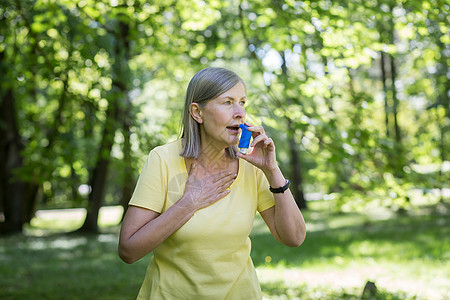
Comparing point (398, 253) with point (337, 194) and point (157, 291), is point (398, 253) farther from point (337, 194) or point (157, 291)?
point (157, 291)

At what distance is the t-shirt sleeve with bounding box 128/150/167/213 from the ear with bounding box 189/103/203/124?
0.28 m

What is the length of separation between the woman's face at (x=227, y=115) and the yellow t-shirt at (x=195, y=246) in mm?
219

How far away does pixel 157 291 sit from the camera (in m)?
2.29

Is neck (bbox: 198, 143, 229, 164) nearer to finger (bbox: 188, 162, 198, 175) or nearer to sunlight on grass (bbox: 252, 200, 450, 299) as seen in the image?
finger (bbox: 188, 162, 198, 175)

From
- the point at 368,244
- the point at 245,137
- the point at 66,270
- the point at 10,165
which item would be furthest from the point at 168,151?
the point at 10,165

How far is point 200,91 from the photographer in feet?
8.09

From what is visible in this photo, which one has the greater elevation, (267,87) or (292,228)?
(292,228)

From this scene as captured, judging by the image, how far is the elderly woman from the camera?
2291 mm

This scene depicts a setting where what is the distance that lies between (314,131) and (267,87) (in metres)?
0.83

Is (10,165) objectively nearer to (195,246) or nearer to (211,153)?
(211,153)

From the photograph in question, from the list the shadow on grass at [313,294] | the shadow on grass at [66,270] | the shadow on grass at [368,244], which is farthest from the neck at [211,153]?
the shadow on grass at [368,244]

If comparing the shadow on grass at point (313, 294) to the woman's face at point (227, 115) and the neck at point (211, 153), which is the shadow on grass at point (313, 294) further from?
the woman's face at point (227, 115)

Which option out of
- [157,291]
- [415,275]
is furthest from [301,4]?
[415,275]

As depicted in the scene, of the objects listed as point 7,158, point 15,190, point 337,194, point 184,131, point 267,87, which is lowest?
point 15,190
